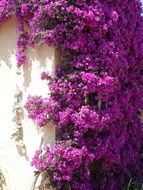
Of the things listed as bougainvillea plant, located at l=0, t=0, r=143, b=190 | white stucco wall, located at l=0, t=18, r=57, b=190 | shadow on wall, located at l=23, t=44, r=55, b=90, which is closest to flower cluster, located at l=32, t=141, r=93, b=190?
bougainvillea plant, located at l=0, t=0, r=143, b=190

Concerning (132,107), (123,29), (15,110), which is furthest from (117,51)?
(15,110)

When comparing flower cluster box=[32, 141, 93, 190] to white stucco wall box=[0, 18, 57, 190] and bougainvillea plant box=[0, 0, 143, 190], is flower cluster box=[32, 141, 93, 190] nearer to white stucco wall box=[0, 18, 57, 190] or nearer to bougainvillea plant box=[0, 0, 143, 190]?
bougainvillea plant box=[0, 0, 143, 190]

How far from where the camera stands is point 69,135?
5.52 metres

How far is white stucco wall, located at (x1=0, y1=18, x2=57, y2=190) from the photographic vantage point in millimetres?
5676

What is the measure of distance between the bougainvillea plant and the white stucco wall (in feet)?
0.46

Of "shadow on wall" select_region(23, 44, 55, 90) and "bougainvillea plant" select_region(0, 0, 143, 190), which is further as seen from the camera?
"shadow on wall" select_region(23, 44, 55, 90)

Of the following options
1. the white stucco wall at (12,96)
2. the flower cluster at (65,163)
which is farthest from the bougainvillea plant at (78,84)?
the white stucco wall at (12,96)

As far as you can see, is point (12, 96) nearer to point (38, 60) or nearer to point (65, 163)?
point (38, 60)

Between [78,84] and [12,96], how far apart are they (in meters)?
1.02

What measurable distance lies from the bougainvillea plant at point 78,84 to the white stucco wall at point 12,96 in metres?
0.14

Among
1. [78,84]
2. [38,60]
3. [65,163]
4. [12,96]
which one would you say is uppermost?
[38,60]

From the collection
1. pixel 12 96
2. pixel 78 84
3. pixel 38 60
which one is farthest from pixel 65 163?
pixel 38 60

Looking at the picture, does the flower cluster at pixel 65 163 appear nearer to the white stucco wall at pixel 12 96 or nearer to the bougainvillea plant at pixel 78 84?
the bougainvillea plant at pixel 78 84

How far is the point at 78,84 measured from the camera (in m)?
5.45
